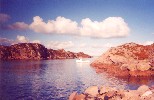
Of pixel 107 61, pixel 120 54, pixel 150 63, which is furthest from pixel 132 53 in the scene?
pixel 150 63

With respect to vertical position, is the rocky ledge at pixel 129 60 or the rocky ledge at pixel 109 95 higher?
the rocky ledge at pixel 129 60

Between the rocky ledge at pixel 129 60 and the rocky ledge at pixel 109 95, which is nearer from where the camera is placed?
the rocky ledge at pixel 109 95

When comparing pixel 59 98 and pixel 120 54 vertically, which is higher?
pixel 120 54

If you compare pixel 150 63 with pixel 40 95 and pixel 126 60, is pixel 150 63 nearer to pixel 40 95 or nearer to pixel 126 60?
pixel 126 60

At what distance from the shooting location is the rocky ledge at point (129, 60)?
93000mm

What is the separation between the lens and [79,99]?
133ft

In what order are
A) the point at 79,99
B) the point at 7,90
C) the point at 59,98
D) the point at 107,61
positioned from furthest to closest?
the point at 107,61
the point at 7,90
the point at 59,98
the point at 79,99

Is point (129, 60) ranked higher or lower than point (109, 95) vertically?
higher

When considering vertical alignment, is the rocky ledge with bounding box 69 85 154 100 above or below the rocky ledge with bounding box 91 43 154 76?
below

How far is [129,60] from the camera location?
11450 cm

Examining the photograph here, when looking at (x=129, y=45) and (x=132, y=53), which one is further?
(x=129, y=45)

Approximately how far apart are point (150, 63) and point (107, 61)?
129 feet

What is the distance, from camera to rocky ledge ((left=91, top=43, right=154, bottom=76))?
93.0 m

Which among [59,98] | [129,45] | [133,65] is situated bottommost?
[59,98]
